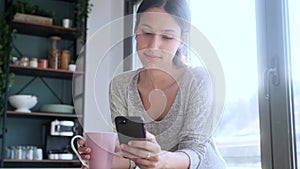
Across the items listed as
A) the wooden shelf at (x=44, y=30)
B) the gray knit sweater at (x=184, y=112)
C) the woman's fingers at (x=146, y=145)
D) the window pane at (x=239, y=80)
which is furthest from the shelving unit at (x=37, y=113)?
the woman's fingers at (x=146, y=145)

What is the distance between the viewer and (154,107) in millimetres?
790

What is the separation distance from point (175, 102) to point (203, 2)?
1597mm

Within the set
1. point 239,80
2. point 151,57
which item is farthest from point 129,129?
point 239,80

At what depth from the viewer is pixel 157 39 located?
0.74 m

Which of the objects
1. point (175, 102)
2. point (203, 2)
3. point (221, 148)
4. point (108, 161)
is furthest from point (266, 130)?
point (108, 161)

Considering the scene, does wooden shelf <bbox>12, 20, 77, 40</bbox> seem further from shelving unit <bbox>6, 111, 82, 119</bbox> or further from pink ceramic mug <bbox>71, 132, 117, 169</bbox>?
pink ceramic mug <bbox>71, 132, 117, 169</bbox>

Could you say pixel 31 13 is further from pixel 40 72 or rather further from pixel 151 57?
pixel 151 57

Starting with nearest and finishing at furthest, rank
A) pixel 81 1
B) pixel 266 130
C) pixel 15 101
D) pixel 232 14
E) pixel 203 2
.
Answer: pixel 266 130 < pixel 232 14 < pixel 203 2 < pixel 15 101 < pixel 81 1

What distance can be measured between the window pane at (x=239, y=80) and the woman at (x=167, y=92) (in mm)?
1141

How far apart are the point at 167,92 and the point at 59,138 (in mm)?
2370

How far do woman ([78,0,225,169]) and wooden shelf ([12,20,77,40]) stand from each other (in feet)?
7.66

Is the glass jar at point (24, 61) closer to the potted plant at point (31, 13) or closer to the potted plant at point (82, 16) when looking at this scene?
the potted plant at point (31, 13)

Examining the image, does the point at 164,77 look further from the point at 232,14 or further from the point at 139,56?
the point at 232,14

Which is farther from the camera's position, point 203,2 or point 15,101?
point 15,101
